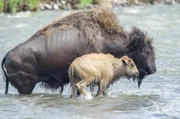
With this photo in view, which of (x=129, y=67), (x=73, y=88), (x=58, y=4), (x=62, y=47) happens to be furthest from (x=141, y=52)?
(x=58, y=4)

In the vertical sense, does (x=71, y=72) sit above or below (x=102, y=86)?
above

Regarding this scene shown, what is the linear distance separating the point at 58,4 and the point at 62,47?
45.4 ft

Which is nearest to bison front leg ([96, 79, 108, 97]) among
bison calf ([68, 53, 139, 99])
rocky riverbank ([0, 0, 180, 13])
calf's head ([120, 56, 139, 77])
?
bison calf ([68, 53, 139, 99])

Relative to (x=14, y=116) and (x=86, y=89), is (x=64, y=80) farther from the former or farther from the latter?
(x=14, y=116)

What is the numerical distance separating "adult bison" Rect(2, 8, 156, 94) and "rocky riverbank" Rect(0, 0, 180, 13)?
11.6 metres

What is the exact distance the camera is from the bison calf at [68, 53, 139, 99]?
10.3 meters

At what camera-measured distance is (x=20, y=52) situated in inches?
428

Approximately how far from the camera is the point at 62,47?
10.9 metres

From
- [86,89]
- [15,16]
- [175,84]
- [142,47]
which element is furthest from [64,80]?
[15,16]

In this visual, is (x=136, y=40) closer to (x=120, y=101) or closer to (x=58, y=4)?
(x=120, y=101)

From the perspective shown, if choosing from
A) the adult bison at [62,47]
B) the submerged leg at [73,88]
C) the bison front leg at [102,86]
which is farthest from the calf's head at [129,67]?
the submerged leg at [73,88]

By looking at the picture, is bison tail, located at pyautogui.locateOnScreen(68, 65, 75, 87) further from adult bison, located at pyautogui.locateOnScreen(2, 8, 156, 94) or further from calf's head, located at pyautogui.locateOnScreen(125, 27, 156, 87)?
calf's head, located at pyautogui.locateOnScreen(125, 27, 156, 87)

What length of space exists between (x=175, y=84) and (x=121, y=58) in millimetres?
1628

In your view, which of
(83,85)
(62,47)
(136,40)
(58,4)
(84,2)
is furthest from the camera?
(58,4)
